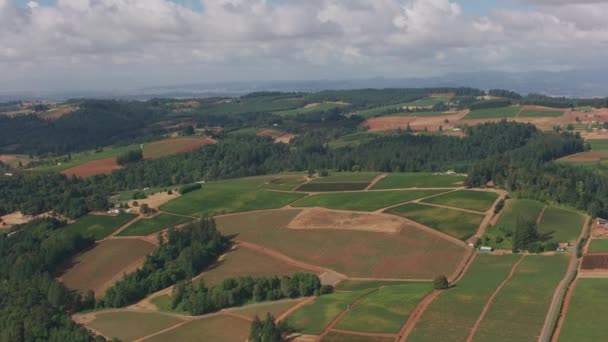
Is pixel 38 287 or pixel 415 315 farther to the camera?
pixel 38 287

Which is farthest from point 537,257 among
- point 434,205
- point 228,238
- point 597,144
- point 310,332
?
point 597,144

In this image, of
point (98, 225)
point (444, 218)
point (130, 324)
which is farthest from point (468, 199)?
point (98, 225)

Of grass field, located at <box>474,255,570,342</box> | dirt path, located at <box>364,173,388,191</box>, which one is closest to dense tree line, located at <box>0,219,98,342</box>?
grass field, located at <box>474,255,570,342</box>

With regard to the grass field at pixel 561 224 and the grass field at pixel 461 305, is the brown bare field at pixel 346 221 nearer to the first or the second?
the grass field at pixel 461 305

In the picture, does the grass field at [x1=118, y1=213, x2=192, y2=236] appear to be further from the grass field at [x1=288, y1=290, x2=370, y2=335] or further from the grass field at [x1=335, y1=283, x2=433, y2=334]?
the grass field at [x1=335, y1=283, x2=433, y2=334]

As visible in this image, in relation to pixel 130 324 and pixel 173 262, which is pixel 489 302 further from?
pixel 173 262
